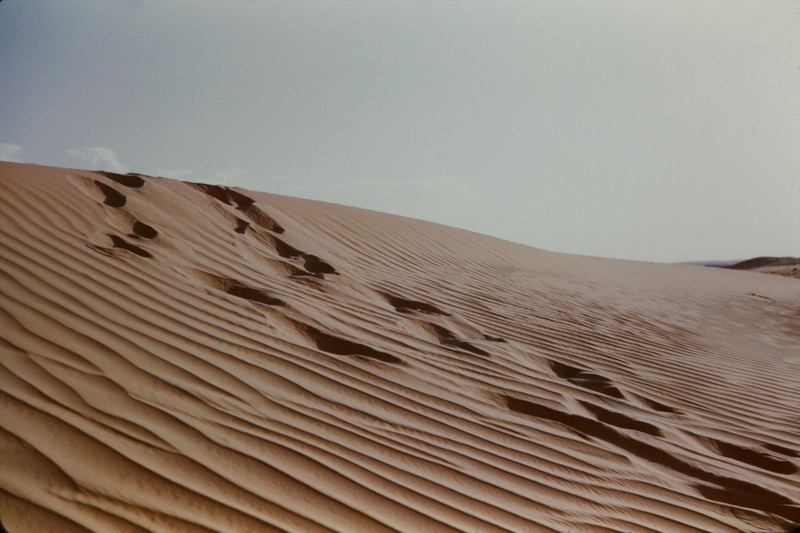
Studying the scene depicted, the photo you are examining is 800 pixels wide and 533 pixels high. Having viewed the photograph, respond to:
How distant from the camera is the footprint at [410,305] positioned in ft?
16.1

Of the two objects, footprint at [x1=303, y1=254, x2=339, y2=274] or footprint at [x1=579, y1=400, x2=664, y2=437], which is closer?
footprint at [x1=579, y1=400, x2=664, y2=437]

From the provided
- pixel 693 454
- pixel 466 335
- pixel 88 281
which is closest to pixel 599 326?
pixel 466 335

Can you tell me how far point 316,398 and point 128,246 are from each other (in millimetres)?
2347

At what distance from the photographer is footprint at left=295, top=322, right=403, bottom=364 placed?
3.38 m

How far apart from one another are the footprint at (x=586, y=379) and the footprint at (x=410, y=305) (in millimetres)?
1099

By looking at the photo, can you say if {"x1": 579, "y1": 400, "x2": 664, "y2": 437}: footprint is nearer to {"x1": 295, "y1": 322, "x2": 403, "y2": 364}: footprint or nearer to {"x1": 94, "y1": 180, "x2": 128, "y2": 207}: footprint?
{"x1": 295, "y1": 322, "x2": 403, "y2": 364}: footprint

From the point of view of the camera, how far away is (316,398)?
2631 millimetres

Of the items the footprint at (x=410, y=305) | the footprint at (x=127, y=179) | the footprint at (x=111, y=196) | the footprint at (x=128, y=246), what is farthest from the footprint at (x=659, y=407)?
the footprint at (x=127, y=179)

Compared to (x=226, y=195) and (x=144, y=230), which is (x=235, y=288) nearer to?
(x=144, y=230)

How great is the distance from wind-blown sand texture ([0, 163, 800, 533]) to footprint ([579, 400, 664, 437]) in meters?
0.01

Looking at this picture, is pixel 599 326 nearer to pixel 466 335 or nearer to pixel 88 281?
pixel 466 335

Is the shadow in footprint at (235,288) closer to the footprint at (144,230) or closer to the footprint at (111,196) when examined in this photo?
the footprint at (144,230)

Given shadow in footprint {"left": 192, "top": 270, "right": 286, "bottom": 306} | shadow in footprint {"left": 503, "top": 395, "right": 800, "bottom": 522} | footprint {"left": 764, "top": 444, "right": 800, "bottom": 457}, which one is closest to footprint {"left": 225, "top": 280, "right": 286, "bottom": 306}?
shadow in footprint {"left": 192, "top": 270, "right": 286, "bottom": 306}

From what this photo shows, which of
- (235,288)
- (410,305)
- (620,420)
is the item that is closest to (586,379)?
(620,420)
